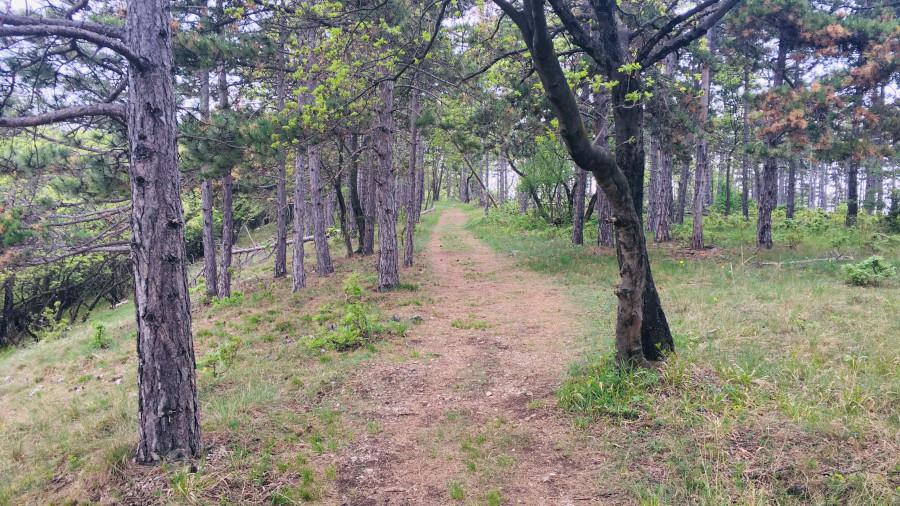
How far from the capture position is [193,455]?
13.8 feet

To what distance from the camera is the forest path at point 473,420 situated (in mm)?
3957

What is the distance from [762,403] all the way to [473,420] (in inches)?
111

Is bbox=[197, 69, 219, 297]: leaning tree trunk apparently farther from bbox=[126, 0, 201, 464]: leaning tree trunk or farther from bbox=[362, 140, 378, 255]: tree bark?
bbox=[126, 0, 201, 464]: leaning tree trunk

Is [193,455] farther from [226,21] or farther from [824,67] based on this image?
[824,67]

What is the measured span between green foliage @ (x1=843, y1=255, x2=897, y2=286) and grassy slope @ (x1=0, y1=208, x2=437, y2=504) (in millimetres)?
9104

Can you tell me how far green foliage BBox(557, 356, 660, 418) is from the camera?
→ 480 centimetres

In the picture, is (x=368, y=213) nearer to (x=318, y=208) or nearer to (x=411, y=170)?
(x=318, y=208)

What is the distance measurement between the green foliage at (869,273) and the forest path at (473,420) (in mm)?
5563

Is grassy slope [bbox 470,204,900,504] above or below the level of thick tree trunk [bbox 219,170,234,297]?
below

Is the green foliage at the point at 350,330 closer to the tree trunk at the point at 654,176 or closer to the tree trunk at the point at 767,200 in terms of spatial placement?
the tree trunk at the point at 654,176

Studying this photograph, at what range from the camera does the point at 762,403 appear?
14.2ft

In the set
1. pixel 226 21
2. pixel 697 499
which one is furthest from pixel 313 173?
pixel 697 499

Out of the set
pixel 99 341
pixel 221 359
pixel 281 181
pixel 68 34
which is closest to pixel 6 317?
pixel 99 341

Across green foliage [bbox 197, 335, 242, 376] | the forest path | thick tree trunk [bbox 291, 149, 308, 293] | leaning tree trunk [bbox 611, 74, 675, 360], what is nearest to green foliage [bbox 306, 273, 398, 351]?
the forest path
